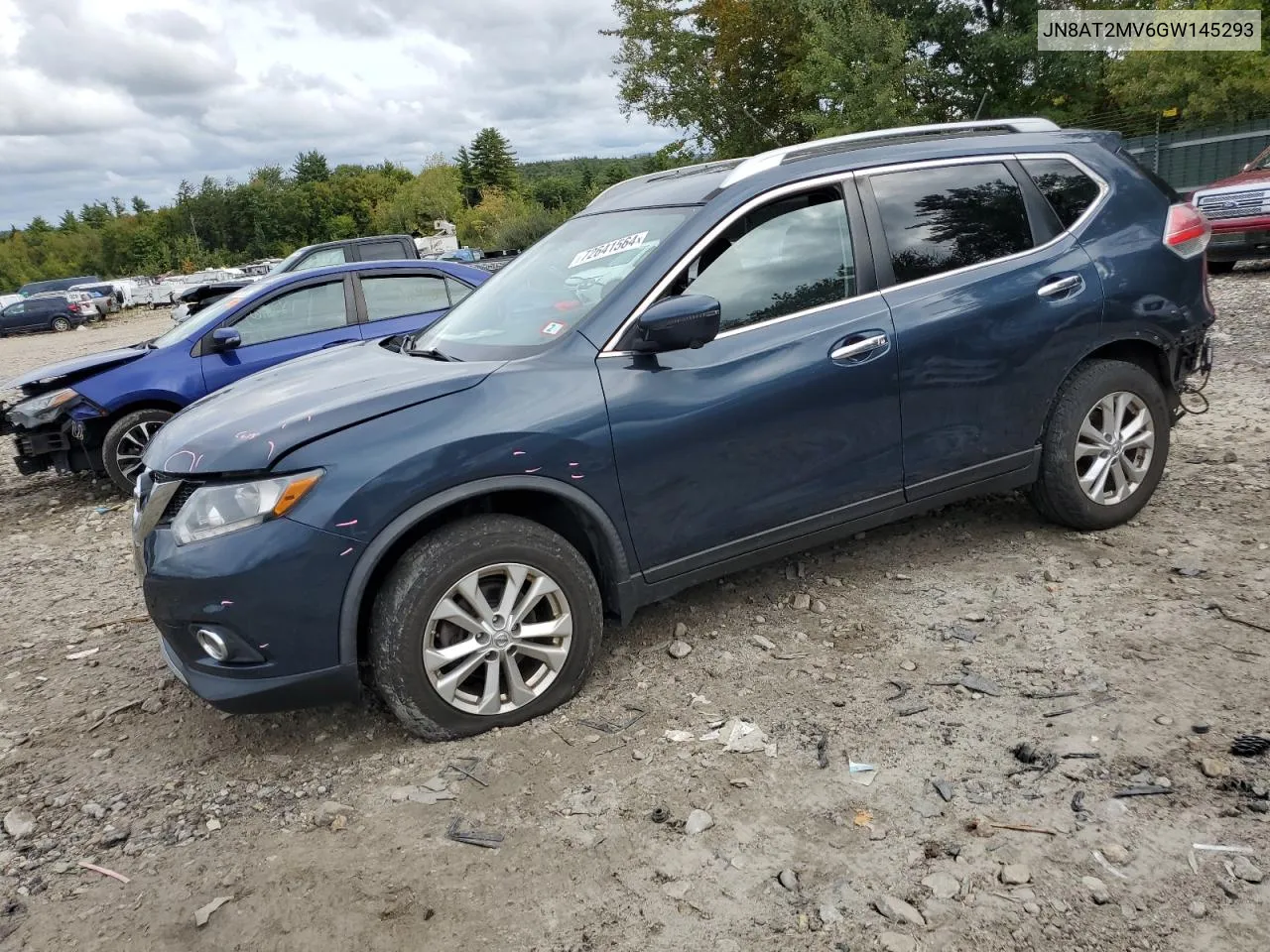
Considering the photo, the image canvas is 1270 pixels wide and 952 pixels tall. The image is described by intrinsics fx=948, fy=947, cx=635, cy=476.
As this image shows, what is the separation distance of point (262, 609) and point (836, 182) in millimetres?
2749

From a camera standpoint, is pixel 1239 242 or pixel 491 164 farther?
pixel 491 164

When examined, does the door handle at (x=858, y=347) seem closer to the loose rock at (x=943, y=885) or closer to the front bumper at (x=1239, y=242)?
the loose rock at (x=943, y=885)

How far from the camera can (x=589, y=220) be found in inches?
174

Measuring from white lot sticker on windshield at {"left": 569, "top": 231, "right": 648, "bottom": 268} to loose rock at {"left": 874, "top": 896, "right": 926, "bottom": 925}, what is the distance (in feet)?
8.23

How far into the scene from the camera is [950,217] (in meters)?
4.12

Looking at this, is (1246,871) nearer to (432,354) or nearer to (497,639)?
(497,639)

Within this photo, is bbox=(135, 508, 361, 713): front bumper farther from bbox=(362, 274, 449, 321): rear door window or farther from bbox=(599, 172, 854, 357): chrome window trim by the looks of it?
bbox=(362, 274, 449, 321): rear door window

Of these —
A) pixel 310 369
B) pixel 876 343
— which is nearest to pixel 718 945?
pixel 876 343

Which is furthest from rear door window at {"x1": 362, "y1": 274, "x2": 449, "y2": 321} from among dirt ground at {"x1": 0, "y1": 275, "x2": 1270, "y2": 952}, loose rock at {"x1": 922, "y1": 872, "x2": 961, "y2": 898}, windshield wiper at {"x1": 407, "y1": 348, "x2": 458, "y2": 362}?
loose rock at {"x1": 922, "y1": 872, "x2": 961, "y2": 898}

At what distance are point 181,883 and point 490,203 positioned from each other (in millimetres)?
99771

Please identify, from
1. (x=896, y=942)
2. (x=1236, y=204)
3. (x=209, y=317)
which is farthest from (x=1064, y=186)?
(x=1236, y=204)

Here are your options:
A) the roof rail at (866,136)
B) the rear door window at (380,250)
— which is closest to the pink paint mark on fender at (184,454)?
the roof rail at (866,136)

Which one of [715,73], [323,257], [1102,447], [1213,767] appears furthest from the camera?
[715,73]

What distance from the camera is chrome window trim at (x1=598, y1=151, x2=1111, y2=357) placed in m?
3.53
